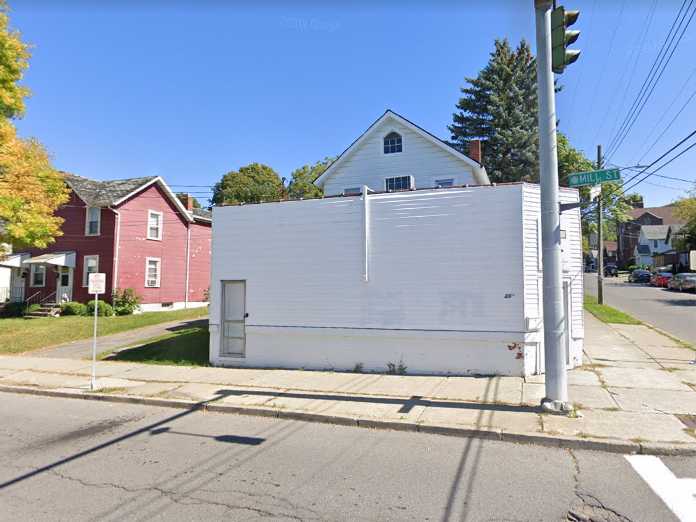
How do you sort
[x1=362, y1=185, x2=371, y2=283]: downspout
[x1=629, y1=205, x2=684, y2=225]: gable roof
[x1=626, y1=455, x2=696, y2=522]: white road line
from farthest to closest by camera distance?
[x1=629, y1=205, x2=684, y2=225]: gable roof < [x1=362, y1=185, x2=371, y2=283]: downspout < [x1=626, y1=455, x2=696, y2=522]: white road line

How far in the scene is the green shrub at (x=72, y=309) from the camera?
24.4 m

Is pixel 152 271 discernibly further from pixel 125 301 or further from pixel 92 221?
pixel 92 221

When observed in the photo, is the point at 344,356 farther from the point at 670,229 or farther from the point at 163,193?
the point at 670,229

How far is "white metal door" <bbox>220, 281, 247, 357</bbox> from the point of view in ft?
41.3

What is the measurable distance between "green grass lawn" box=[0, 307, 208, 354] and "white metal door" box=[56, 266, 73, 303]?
2.60 metres

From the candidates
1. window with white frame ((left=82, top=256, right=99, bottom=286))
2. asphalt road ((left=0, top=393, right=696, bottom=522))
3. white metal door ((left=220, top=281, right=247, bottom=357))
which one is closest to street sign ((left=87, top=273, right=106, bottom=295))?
white metal door ((left=220, top=281, right=247, bottom=357))

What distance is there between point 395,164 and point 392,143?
1.04m

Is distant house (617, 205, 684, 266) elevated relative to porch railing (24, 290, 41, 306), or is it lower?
elevated

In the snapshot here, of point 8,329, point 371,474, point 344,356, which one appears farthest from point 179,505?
point 8,329

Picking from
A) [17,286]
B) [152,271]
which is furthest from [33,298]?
[152,271]

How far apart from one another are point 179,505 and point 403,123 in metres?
17.5

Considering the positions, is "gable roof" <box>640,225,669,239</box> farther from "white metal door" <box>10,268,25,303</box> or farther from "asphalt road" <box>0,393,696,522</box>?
"white metal door" <box>10,268,25,303</box>

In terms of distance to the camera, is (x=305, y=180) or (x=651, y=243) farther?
(x=651, y=243)

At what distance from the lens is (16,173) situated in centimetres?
1794
